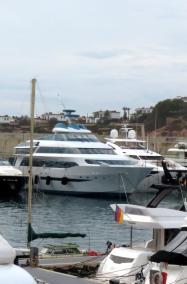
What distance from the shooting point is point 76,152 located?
58.7 m

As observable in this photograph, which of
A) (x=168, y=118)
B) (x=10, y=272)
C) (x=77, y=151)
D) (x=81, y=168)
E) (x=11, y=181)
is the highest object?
(x=168, y=118)

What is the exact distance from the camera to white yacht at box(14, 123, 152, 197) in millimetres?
56750

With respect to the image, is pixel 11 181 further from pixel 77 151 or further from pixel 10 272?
pixel 10 272

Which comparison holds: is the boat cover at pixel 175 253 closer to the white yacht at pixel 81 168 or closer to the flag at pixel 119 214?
the flag at pixel 119 214

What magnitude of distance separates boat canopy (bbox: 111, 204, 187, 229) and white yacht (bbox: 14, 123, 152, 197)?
130 ft

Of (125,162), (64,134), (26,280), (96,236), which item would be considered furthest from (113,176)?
(26,280)

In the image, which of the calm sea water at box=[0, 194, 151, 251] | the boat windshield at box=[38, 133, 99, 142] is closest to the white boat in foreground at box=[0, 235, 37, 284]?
the calm sea water at box=[0, 194, 151, 251]

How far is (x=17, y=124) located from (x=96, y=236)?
4481 inches

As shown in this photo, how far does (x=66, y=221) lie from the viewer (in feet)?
136

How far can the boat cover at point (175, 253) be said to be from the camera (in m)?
13.0

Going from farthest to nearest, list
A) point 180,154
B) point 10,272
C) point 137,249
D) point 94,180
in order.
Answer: point 180,154 < point 94,180 < point 137,249 < point 10,272

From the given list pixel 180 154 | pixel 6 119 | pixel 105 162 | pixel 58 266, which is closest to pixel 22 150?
pixel 105 162

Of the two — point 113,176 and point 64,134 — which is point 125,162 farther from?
point 64,134

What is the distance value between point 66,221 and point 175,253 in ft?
93.5
